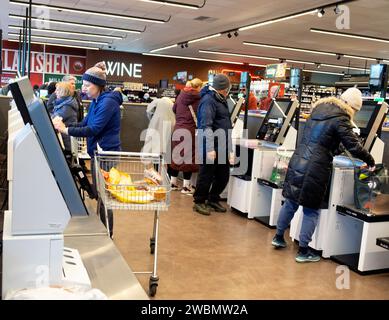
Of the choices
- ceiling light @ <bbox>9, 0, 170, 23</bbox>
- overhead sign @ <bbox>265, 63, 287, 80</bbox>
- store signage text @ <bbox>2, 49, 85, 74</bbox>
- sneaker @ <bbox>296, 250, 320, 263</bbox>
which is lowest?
sneaker @ <bbox>296, 250, 320, 263</bbox>

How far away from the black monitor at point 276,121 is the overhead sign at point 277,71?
6.32ft

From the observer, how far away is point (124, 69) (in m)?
21.0

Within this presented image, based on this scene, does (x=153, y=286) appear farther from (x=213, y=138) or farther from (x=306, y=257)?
(x=213, y=138)

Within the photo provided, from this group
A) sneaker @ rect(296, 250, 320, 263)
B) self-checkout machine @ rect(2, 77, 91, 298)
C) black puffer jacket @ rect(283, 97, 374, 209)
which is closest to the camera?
self-checkout machine @ rect(2, 77, 91, 298)

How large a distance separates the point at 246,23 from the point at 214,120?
293 inches

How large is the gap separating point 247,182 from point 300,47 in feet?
36.3

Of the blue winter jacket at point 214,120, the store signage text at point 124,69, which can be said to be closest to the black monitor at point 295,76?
the blue winter jacket at point 214,120

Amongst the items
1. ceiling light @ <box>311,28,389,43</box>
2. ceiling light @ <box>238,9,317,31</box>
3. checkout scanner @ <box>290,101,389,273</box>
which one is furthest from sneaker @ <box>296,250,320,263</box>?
ceiling light @ <box>311,28,389,43</box>

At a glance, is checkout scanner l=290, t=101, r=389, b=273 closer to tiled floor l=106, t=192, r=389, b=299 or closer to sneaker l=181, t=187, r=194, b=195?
tiled floor l=106, t=192, r=389, b=299

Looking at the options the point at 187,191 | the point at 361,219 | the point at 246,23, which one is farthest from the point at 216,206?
the point at 246,23

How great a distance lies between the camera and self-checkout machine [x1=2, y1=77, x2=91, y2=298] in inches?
50.9

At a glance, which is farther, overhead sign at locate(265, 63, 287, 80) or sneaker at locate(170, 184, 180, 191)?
overhead sign at locate(265, 63, 287, 80)

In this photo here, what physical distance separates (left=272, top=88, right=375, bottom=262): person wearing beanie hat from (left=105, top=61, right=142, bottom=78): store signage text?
58.3 ft
